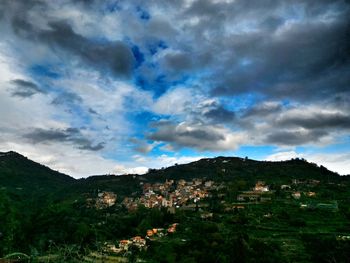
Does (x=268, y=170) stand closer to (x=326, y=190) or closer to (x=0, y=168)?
(x=326, y=190)

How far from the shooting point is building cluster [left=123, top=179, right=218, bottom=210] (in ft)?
406

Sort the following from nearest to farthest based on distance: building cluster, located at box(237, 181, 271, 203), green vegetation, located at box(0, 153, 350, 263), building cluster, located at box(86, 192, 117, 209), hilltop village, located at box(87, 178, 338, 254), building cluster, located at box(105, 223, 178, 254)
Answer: green vegetation, located at box(0, 153, 350, 263), building cluster, located at box(105, 223, 178, 254), hilltop village, located at box(87, 178, 338, 254), building cluster, located at box(237, 181, 271, 203), building cluster, located at box(86, 192, 117, 209)

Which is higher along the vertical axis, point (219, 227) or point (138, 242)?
point (219, 227)

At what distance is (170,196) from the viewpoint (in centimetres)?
14250

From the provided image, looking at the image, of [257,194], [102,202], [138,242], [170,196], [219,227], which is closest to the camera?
[138,242]

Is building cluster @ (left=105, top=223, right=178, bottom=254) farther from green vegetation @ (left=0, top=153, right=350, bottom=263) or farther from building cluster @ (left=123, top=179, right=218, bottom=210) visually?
building cluster @ (left=123, top=179, right=218, bottom=210)

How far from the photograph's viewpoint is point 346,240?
191ft

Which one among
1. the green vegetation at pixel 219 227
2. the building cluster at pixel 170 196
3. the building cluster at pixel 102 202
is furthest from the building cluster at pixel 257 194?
the building cluster at pixel 102 202

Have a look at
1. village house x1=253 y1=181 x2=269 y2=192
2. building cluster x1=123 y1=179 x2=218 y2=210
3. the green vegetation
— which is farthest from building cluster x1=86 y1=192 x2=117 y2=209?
village house x1=253 y1=181 x2=269 y2=192

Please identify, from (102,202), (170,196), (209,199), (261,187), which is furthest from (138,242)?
(170,196)

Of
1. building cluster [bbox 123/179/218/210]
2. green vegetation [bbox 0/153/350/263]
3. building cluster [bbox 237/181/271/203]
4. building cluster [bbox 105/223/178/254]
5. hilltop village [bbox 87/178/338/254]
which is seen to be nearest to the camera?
green vegetation [bbox 0/153/350/263]

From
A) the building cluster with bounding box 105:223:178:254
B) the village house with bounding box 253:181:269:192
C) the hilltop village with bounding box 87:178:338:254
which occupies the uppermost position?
the village house with bounding box 253:181:269:192

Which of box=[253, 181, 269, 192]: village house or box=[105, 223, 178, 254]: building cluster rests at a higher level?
box=[253, 181, 269, 192]: village house

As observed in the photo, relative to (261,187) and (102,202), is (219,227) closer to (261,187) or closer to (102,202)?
(261,187)
